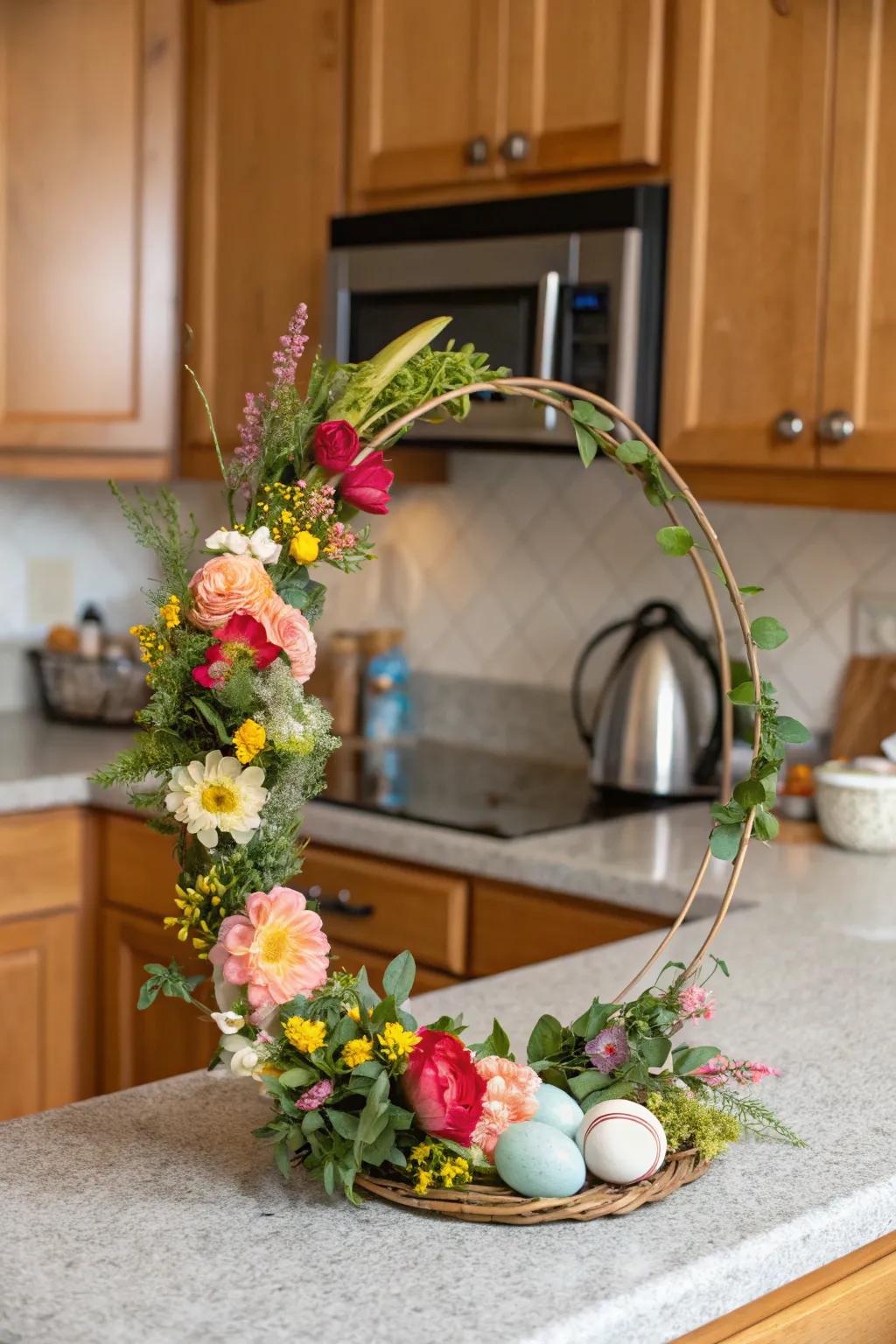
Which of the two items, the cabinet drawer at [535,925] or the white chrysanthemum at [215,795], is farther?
the cabinet drawer at [535,925]

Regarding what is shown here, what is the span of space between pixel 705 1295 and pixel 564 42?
1897 mm

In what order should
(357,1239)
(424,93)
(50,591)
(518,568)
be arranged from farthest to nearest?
1. (50,591)
2. (518,568)
3. (424,93)
4. (357,1239)

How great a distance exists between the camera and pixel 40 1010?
260 cm

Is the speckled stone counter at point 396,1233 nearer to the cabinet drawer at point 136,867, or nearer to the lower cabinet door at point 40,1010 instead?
the cabinet drawer at point 136,867

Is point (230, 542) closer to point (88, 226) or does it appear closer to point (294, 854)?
point (294, 854)

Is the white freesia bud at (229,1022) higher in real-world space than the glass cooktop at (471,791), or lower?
higher

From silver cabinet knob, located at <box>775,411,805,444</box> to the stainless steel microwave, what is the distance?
0.69 ft

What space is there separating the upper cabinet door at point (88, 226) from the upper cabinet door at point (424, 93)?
440 mm

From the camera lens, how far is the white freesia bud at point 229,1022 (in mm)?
959

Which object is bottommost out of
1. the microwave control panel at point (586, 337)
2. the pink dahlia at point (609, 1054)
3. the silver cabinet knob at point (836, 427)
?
the pink dahlia at point (609, 1054)

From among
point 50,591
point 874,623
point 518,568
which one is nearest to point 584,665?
point 518,568

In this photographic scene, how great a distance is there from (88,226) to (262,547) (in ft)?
6.71

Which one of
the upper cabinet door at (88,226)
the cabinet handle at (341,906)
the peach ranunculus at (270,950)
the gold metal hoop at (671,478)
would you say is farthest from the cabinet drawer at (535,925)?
the upper cabinet door at (88,226)

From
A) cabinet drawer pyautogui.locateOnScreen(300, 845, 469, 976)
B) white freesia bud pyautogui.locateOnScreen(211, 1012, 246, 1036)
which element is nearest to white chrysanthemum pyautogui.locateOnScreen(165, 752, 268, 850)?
white freesia bud pyautogui.locateOnScreen(211, 1012, 246, 1036)
